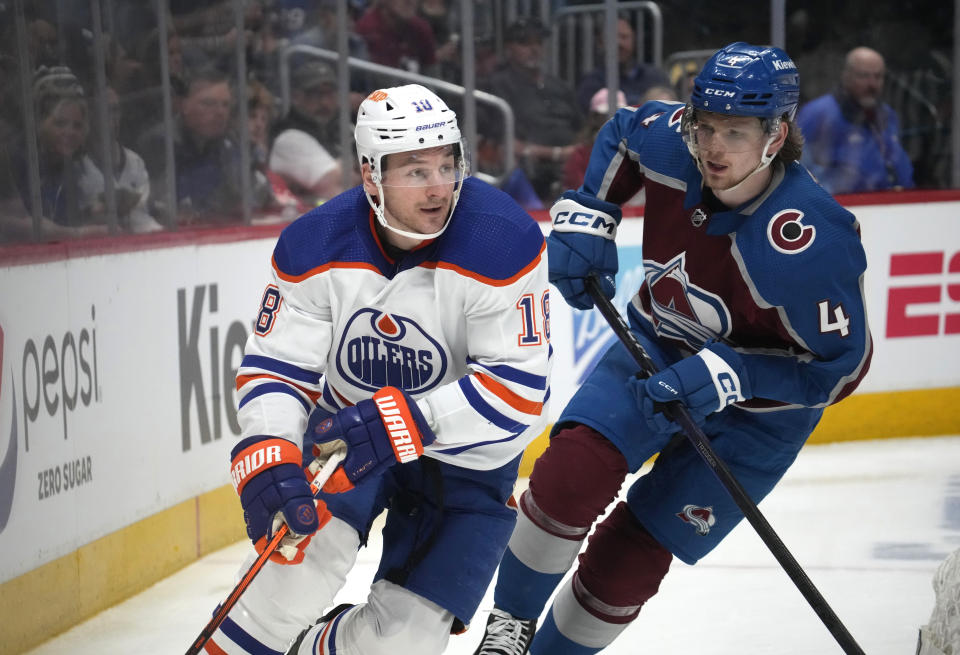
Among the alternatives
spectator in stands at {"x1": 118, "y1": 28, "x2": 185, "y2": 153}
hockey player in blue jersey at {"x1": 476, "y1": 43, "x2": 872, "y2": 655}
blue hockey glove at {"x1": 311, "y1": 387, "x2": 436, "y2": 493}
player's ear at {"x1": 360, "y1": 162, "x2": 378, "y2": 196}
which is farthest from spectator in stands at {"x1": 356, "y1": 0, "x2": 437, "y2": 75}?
blue hockey glove at {"x1": 311, "y1": 387, "x2": 436, "y2": 493}

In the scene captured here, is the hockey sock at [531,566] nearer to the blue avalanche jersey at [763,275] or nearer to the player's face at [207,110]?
the blue avalanche jersey at [763,275]

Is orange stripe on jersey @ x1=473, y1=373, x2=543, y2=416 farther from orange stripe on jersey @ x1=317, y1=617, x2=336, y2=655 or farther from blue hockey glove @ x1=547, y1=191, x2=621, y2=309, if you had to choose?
blue hockey glove @ x1=547, y1=191, x2=621, y2=309

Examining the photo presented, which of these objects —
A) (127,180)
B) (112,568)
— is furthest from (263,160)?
(112,568)

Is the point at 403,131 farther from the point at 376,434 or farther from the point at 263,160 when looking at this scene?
the point at 263,160

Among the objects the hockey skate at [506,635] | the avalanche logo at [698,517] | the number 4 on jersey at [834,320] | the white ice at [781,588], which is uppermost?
the number 4 on jersey at [834,320]

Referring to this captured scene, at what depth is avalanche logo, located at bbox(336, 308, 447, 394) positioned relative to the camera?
2.24 metres

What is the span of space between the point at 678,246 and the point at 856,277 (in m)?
0.37

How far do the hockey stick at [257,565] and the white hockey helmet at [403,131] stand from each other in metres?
0.42

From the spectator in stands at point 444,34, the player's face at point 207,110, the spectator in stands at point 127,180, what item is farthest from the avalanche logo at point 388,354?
the spectator in stands at point 444,34

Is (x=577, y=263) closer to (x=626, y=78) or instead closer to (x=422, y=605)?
(x=422, y=605)

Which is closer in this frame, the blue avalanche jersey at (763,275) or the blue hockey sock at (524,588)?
the blue avalanche jersey at (763,275)

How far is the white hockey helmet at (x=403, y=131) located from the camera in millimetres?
2158

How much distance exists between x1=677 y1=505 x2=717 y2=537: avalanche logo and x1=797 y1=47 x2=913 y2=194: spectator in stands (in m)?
3.50

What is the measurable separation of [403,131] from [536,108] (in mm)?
→ 3387
